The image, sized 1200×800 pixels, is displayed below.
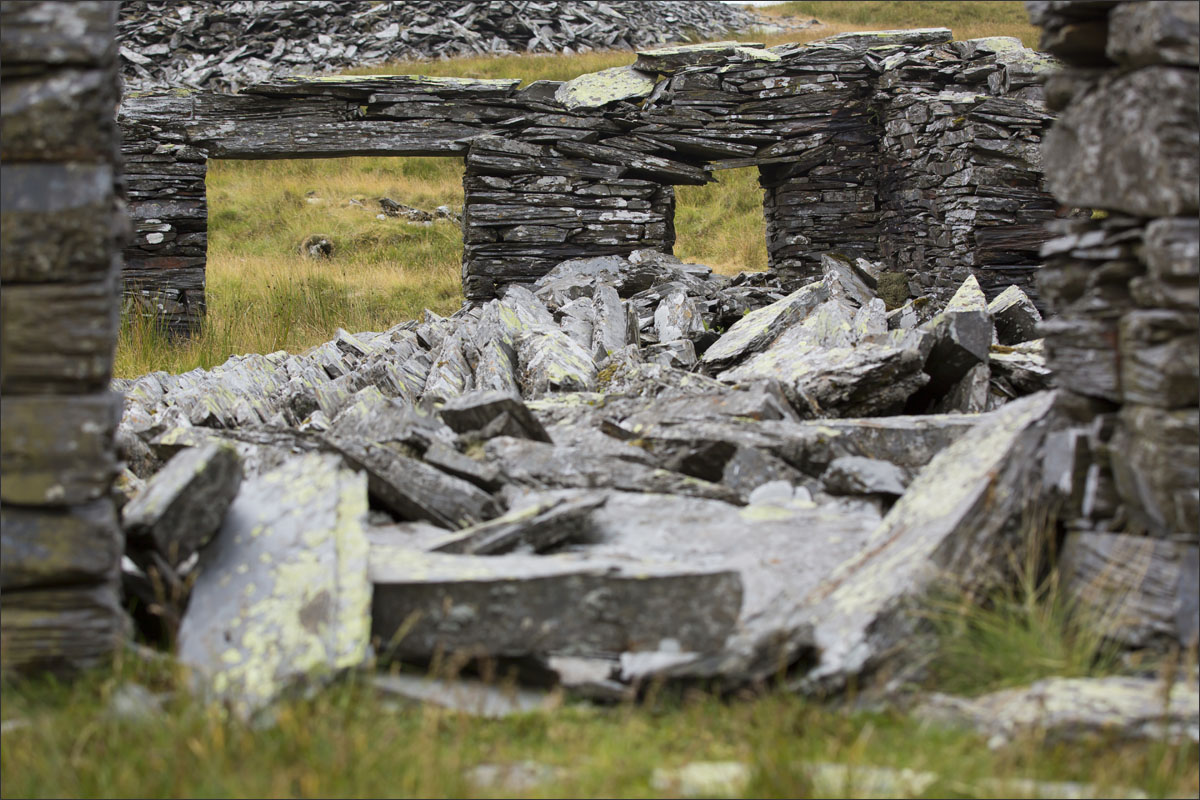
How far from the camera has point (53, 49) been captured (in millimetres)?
2729

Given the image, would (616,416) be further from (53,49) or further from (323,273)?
(323,273)

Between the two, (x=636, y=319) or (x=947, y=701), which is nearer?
(x=947, y=701)

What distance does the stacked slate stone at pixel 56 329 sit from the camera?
9.00ft

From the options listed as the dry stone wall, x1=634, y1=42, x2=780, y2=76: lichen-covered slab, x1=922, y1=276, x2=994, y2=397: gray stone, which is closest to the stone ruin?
x1=922, y1=276, x2=994, y2=397: gray stone

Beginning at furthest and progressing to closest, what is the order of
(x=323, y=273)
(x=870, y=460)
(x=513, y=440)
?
(x=323, y=273), (x=513, y=440), (x=870, y=460)

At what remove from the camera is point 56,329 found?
2803mm

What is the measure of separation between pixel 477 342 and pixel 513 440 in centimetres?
290

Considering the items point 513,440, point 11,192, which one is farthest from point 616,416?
point 11,192

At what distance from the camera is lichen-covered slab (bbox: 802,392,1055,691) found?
10.0ft

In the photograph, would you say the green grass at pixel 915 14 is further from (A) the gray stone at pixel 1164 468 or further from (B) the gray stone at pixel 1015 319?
(A) the gray stone at pixel 1164 468

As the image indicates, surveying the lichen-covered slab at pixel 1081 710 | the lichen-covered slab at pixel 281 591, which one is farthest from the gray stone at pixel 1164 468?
the lichen-covered slab at pixel 281 591

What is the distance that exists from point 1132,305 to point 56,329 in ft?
10.6

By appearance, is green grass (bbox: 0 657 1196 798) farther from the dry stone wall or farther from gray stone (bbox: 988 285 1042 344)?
the dry stone wall

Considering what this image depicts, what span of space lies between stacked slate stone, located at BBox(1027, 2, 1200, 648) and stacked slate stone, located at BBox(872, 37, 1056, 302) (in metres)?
7.32
